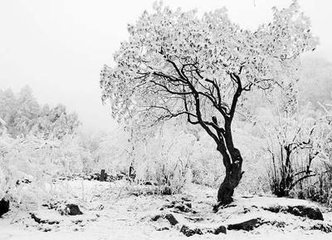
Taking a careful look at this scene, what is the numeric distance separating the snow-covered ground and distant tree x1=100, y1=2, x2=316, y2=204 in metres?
1.37

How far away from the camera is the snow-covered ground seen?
9586 millimetres

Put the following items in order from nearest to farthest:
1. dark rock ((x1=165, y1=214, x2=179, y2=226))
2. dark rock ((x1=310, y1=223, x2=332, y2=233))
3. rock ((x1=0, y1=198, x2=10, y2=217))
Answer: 1. dark rock ((x1=310, y1=223, x2=332, y2=233))
2. dark rock ((x1=165, y1=214, x2=179, y2=226))
3. rock ((x1=0, y1=198, x2=10, y2=217))

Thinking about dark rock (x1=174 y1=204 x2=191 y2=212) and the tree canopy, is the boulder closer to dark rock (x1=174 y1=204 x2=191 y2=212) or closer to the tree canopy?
dark rock (x1=174 y1=204 x2=191 y2=212)

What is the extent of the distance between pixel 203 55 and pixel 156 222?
5.17 metres

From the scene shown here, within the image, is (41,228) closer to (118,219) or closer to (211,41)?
(118,219)

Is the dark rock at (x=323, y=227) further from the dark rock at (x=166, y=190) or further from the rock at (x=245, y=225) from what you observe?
the dark rock at (x=166, y=190)

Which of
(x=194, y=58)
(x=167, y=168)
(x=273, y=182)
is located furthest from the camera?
(x=273, y=182)

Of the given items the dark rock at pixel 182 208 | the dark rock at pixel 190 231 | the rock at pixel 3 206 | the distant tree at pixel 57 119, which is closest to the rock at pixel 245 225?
the dark rock at pixel 190 231

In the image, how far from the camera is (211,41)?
1195 cm

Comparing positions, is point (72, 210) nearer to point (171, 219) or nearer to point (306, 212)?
point (171, 219)

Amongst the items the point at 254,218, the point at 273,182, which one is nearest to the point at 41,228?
the point at 254,218

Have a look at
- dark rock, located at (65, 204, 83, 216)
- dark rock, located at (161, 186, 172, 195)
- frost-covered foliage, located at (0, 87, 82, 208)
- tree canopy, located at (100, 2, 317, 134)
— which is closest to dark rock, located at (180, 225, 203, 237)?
dark rock, located at (65, 204, 83, 216)

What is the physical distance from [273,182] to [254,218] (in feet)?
22.0

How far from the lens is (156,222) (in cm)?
1093
